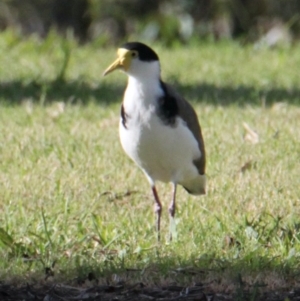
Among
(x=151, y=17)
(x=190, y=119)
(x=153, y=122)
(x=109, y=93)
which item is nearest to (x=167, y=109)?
(x=153, y=122)

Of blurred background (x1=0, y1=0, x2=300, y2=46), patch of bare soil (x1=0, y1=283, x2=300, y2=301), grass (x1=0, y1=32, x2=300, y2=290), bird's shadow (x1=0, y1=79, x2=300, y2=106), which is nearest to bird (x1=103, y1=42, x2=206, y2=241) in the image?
grass (x1=0, y1=32, x2=300, y2=290)

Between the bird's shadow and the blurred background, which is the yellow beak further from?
the blurred background

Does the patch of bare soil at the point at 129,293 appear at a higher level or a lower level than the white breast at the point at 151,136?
lower

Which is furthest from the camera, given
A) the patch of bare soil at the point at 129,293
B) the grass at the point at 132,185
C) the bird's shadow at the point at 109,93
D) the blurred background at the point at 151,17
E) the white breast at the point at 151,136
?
the blurred background at the point at 151,17

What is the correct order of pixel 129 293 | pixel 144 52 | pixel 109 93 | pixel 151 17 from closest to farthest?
pixel 129 293
pixel 144 52
pixel 109 93
pixel 151 17

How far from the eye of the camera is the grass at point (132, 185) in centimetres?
563

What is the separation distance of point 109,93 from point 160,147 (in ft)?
14.2

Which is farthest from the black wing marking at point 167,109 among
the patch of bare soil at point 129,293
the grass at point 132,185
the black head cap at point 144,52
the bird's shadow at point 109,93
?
the bird's shadow at point 109,93

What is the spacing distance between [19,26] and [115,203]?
31.1 ft

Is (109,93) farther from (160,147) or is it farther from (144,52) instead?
(160,147)

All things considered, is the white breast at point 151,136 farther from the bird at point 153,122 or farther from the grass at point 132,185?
the grass at point 132,185

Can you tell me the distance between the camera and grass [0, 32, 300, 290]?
5629 mm

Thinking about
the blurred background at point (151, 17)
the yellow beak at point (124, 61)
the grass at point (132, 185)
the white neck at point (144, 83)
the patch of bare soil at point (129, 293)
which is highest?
the blurred background at point (151, 17)

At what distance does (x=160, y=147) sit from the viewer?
6.11 metres
